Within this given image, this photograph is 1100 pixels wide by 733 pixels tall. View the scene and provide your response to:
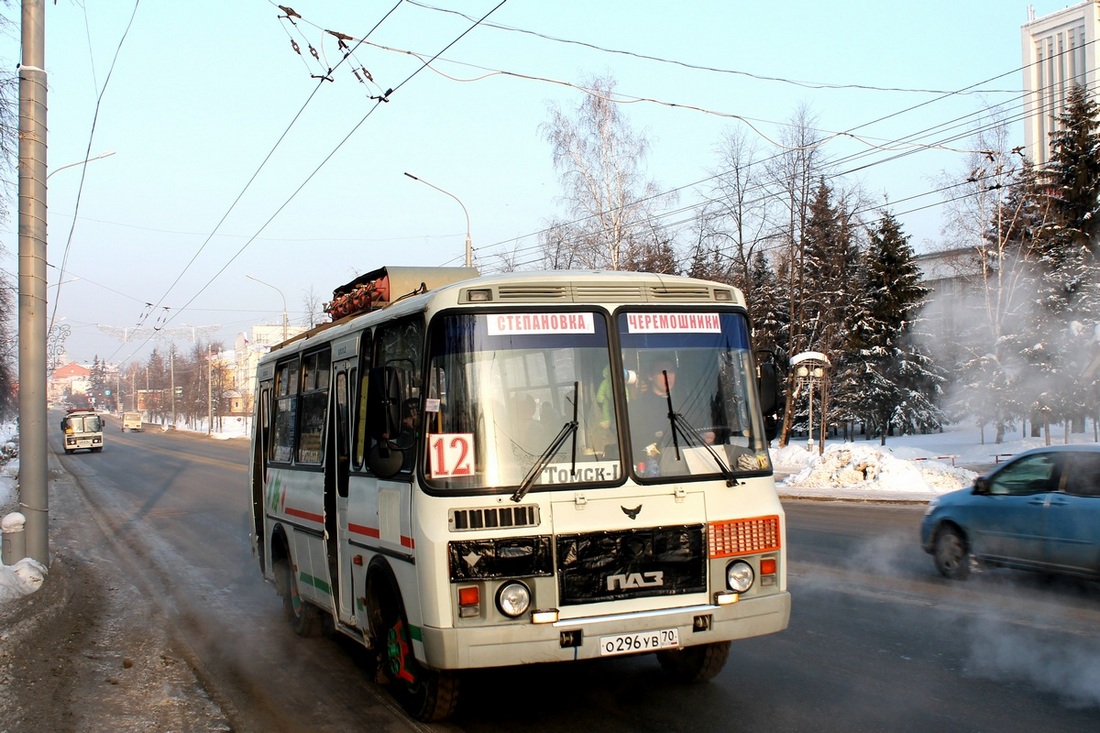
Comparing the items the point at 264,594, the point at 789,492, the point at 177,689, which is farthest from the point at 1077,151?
the point at 177,689

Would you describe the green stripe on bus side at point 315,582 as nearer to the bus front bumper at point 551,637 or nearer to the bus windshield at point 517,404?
the bus front bumper at point 551,637

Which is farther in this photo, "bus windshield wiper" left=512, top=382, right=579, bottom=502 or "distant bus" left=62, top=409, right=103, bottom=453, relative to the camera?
"distant bus" left=62, top=409, right=103, bottom=453

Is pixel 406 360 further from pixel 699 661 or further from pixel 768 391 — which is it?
pixel 699 661

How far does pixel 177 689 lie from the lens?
22.7 ft

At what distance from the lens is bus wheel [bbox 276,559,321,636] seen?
8.45 m

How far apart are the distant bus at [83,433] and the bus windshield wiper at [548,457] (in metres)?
58.7

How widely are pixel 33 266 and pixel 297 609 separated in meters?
5.51

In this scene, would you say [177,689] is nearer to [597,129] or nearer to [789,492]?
[789,492]

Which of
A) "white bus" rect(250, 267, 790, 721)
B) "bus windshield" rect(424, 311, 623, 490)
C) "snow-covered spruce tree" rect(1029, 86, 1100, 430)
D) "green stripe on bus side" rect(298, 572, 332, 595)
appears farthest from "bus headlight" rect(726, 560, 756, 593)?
"snow-covered spruce tree" rect(1029, 86, 1100, 430)

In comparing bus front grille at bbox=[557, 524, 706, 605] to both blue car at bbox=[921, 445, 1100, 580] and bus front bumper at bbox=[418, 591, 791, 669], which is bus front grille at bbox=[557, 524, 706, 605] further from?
blue car at bbox=[921, 445, 1100, 580]

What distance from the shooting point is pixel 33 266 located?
36.0ft

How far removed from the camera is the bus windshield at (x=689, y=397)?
5.58 m

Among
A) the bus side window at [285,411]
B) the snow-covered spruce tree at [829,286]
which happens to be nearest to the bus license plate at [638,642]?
the bus side window at [285,411]

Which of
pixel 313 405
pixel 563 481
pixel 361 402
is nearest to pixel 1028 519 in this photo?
pixel 563 481
